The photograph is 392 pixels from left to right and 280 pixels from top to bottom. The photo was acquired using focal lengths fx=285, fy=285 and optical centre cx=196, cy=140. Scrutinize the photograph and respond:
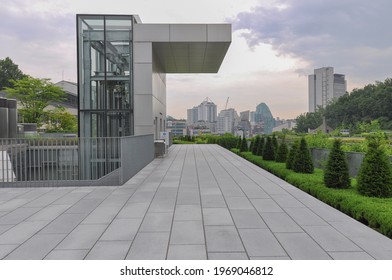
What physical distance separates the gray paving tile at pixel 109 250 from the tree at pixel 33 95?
4032 centimetres

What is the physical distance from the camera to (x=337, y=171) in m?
8.19

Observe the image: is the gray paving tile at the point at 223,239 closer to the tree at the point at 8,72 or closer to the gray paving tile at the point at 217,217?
the gray paving tile at the point at 217,217

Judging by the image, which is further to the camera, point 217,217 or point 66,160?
point 66,160

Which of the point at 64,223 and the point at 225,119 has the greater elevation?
the point at 225,119

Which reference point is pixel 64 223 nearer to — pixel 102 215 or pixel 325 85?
pixel 102 215

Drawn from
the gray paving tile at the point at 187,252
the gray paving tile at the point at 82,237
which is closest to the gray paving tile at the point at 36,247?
the gray paving tile at the point at 82,237

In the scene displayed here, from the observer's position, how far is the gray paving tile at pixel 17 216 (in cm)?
589

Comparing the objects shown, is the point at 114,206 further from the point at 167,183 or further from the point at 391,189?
the point at 391,189

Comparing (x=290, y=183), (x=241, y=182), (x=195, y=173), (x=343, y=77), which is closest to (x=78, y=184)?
(x=195, y=173)

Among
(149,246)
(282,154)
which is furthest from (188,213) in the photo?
(282,154)

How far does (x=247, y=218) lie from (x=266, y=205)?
1226 millimetres

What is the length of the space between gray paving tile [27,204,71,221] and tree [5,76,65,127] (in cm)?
3741

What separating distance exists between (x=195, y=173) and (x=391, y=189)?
7169mm

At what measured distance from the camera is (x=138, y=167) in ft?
41.6
